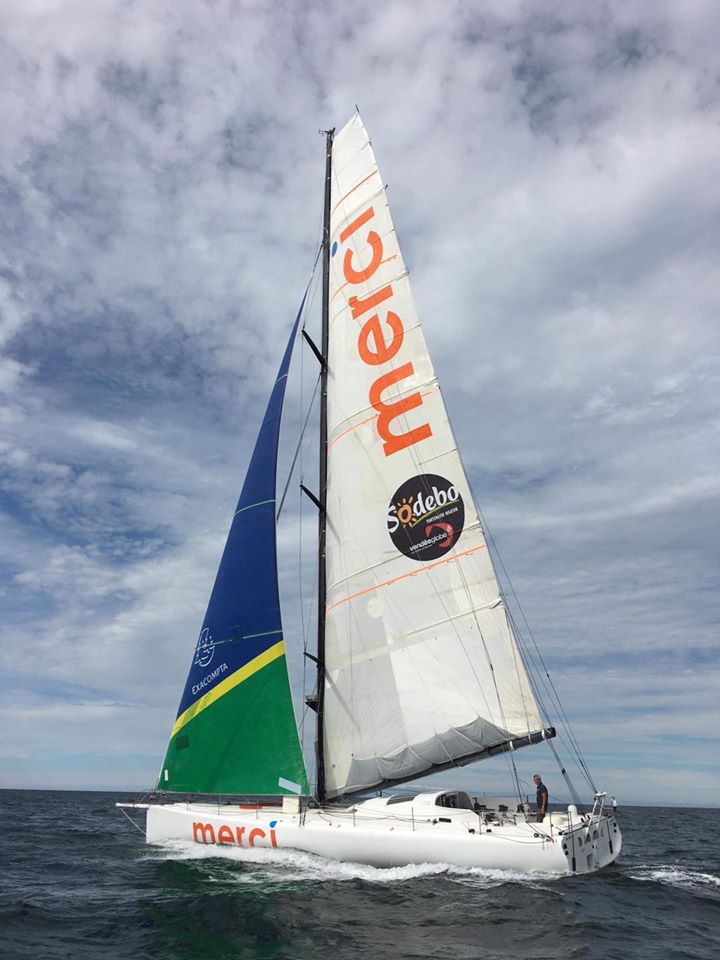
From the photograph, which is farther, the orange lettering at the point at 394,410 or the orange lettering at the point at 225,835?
the orange lettering at the point at 394,410

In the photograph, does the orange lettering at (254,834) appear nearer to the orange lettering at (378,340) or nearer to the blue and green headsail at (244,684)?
the blue and green headsail at (244,684)

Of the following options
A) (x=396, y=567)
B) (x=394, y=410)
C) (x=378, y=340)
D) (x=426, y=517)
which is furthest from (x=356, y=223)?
(x=396, y=567)

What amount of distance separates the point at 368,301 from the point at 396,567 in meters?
6.81

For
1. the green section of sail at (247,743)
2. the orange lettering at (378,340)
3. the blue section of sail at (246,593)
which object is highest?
the orange lettering at (378,340)

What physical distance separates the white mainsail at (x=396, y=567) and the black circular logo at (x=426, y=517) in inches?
1.0

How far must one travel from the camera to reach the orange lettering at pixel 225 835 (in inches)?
585

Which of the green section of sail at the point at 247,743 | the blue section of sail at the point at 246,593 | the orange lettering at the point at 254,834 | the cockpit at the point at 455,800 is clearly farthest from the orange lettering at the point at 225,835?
the cockpit at the point at 455,800

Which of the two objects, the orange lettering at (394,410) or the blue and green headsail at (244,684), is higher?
the orange lettering at (394,410)

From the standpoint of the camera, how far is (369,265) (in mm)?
17938

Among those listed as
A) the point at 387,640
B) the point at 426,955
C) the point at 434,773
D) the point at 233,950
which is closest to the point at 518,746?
the point at 434,773

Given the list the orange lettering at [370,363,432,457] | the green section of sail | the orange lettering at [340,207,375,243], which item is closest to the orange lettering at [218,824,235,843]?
the green section of sail

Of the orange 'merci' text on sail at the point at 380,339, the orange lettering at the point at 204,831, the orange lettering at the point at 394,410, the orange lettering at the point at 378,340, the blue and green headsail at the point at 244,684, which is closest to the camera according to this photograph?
the orange lettering at the point at 204,831

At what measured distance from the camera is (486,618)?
14.8 metres

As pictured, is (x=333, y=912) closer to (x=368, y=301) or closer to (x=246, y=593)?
(x=246, y=593)
